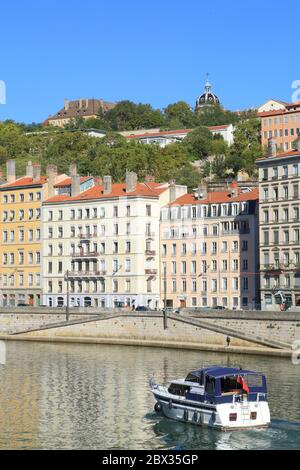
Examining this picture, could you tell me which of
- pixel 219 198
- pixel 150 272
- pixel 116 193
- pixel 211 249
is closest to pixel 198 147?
pixel 116 193

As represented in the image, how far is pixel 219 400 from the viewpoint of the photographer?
50656 millimetres

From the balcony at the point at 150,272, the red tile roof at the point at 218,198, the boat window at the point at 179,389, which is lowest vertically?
the boat window at the point at 179,389

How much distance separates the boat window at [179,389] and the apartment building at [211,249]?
153 feet

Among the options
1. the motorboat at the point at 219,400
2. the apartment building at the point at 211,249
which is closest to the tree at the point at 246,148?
the apartment building at the point at 211,249

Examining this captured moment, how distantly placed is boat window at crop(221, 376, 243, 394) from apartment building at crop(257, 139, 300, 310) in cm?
4543

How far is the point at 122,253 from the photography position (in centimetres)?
11281

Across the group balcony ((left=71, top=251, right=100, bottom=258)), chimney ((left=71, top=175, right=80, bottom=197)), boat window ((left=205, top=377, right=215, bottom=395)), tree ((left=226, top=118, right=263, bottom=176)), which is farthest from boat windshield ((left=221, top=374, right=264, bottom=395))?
tree ((left=226, top=118, right=263, bottom=176))

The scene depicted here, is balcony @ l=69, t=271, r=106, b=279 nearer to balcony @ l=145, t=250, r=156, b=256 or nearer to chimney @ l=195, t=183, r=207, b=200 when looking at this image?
balcony @ l=145, t=250, r=156, b=256

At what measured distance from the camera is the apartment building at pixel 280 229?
9812 centimetres

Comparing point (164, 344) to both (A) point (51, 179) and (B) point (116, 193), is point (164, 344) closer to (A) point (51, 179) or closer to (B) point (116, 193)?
(B) point (116, 193)

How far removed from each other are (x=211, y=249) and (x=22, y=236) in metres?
25.7

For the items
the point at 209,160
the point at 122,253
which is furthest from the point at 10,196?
the point at 209,160

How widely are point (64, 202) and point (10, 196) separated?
9.24 metres

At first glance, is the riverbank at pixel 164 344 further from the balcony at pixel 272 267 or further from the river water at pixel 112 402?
the balcony at pixel 272 267
